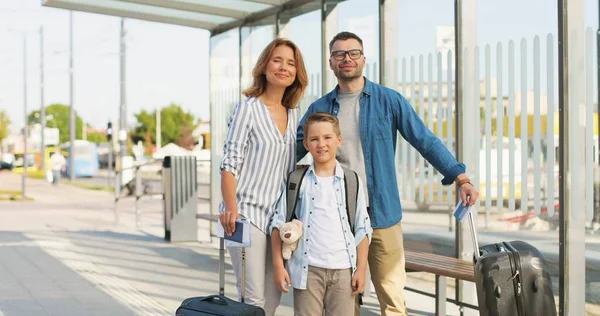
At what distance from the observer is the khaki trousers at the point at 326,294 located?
13.2 ft

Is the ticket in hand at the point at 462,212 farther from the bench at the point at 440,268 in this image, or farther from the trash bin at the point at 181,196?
the trash bin at the point at 181,196

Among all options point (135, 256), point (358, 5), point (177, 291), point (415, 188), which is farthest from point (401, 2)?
point (135, 256)

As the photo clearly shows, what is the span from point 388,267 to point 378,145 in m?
0.56

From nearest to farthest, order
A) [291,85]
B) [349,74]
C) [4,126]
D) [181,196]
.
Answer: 1. [291,85]
2. [349,74]
3. [181,196]
4. [4,126]

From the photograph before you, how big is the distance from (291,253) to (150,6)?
7.00m

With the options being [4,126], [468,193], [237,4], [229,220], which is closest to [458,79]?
[468,193]

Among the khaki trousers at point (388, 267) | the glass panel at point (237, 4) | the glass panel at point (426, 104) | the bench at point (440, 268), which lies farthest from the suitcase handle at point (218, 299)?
the glass panel at point (237, 4)

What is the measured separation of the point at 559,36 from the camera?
18.1 feet

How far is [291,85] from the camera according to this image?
4.25 meters

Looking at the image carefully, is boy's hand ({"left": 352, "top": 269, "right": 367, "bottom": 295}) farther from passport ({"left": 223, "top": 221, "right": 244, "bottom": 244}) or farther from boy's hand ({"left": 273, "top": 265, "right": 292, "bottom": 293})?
passport ({"left": 223, "top": 221, "right": 244, "bottom": 244})

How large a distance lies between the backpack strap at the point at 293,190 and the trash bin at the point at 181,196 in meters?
8.84

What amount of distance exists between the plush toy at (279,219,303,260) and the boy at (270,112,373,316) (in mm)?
27

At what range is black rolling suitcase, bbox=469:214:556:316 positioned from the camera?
4141 mm

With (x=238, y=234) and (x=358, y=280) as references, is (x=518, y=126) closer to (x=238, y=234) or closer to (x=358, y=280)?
(x=358, y=280)
